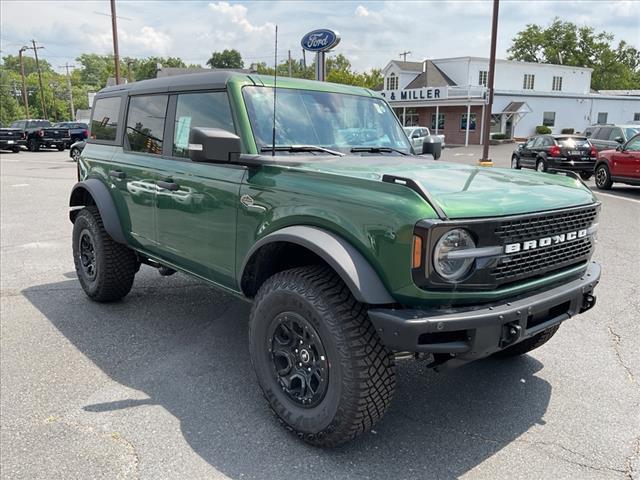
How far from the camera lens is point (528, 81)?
4856 cm

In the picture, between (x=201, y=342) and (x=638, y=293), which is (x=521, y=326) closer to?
(x=201, y=342)

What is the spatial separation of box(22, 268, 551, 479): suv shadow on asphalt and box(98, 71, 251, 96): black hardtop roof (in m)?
1.99

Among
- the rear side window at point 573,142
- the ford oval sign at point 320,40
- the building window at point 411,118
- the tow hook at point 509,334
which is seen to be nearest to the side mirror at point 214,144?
the tow hook at point 509,334

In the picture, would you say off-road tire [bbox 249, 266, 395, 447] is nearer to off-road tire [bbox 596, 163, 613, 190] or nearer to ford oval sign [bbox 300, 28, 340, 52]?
ford oval sign [bbox 300, 28, 340, 52]

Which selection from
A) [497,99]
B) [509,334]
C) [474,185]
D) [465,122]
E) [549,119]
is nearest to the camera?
[509,334]

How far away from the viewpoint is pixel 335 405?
109 inches

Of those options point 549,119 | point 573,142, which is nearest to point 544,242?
point 573,142

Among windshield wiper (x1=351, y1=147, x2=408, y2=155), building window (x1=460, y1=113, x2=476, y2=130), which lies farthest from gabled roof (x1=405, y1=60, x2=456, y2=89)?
windshield wiper (x1=351, y1=147, x2=408, y2=155)

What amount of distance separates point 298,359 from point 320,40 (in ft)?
43.1

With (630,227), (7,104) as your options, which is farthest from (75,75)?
(630,227)

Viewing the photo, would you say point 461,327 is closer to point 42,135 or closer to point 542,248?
point 542,248

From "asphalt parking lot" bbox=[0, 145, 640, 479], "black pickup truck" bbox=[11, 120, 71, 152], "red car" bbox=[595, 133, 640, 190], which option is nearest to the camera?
"asphalt parking lot" bbox=[0, 145, 640, 479]

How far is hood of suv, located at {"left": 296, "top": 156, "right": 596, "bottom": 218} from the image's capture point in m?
2.64

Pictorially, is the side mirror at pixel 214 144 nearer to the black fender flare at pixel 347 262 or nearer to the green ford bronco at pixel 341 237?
the green ford bronco at pixel 341 237
